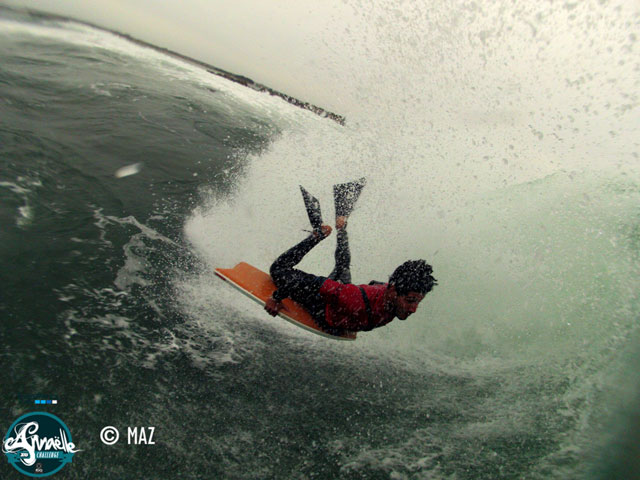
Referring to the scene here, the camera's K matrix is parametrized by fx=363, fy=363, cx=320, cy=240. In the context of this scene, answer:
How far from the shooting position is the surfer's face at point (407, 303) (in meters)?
3.91

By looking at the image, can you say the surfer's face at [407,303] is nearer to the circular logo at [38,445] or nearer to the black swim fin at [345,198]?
the black swim fin at [345,198]

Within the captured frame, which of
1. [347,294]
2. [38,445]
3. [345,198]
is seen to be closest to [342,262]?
[345,198]

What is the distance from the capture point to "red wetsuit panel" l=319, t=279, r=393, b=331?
4.23 meters

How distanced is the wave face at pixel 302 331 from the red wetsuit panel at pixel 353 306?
3.42ft

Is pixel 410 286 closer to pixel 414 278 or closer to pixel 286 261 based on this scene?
pixel 414 278

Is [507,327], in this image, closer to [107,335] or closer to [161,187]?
[107,335]

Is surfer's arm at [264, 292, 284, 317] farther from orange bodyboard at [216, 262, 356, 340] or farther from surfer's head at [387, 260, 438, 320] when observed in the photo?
surfer's head at [387, 260, 438, 320]

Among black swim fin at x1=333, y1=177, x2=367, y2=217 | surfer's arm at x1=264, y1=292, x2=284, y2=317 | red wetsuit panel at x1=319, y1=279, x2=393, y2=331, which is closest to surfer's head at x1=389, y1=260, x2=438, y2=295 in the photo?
red wetsuit panel at x1=319, y1=279, x2=393, y2=331

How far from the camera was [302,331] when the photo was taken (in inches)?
235

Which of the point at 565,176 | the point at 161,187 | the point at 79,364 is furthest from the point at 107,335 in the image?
the point at 565,176

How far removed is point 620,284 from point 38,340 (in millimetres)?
12638

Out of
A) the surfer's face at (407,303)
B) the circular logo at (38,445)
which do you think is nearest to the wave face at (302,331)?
the circular logo at (38,445)

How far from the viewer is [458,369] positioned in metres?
6.05

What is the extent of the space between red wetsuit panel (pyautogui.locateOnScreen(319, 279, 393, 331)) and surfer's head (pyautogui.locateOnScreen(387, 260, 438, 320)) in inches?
8.5
